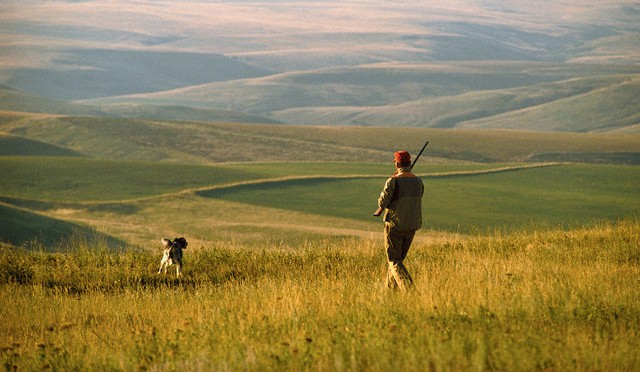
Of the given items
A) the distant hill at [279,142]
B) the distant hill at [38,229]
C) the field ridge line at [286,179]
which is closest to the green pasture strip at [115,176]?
the field ridge line at [286,179]

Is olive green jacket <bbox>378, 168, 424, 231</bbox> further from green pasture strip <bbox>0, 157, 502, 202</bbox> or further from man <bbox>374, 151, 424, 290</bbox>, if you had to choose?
green pasture strip <bbox>0, 157, 502, 202</bbox>

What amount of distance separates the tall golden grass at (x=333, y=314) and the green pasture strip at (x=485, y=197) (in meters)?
37.0

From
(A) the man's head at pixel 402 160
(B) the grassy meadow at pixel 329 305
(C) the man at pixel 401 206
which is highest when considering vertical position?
(A) the man's head at pixel 402 160

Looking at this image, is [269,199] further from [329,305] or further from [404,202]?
[329,305]

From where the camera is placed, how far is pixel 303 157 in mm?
110750

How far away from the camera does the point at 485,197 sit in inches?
2729

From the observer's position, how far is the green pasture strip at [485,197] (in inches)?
2382

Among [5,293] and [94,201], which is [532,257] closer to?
[5,293]

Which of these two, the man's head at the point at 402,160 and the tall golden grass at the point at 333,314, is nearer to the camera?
the tall golden grass at the point at 333,314

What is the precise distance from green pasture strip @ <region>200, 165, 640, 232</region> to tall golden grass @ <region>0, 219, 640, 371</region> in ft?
121

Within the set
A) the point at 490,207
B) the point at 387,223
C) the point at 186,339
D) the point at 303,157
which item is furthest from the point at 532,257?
the point at 303,157

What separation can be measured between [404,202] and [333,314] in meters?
2.16

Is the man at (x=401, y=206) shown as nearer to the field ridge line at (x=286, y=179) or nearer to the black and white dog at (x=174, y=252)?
the black and white dog at (x=174, y=252)

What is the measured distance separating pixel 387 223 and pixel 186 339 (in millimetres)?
3568
